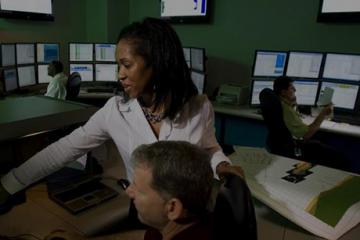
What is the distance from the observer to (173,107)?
121cm

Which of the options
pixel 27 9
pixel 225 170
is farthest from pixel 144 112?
pixel 27 9

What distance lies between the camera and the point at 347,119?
3.19 meters

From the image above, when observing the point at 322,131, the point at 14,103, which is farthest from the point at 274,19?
the point at 14,103

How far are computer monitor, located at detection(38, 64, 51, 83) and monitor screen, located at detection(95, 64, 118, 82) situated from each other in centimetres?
69

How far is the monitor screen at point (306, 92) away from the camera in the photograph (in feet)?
11.6

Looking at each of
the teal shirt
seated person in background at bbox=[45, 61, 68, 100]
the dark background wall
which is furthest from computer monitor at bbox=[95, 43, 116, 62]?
the teal shirt

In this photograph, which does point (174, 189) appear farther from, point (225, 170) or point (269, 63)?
point (269, 63)

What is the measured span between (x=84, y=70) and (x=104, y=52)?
0.39 m

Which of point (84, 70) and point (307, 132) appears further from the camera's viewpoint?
point (84, 70)

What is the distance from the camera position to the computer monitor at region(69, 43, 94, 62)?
15.0 ft

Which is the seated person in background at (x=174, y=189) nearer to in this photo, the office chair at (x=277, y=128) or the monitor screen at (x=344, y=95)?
the office chair at (x=277, y=128)

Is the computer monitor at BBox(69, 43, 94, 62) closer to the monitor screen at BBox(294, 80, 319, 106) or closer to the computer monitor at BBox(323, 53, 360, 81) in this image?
the monitor screen at BBox(294, 80, 319, 106)

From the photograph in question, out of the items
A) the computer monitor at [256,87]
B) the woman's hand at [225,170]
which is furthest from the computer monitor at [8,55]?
the woman's hand at [225,170]

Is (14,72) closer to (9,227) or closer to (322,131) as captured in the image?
(9,227)
